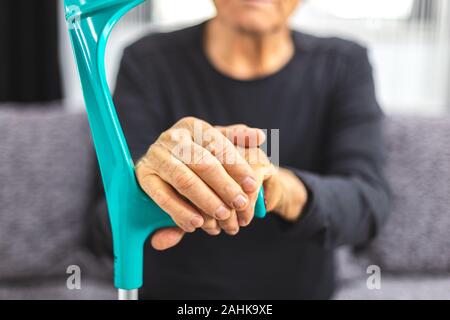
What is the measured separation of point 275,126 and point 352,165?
10cm

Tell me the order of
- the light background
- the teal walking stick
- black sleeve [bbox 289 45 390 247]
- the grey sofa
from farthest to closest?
the light background
the grey sofa
black sleeve [bbox 289 45 390 247]
the teal walking stick

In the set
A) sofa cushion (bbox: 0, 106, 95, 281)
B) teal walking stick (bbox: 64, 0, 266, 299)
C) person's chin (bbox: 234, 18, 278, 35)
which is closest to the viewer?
teal walking stick (bbox: 64, 0, 266, 299)

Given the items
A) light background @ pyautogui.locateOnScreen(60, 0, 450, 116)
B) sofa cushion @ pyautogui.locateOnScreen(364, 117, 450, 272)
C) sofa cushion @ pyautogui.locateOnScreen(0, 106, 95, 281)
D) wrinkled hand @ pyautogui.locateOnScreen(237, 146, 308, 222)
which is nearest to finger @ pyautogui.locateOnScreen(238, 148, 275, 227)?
wrinkled hand @ pyautogui.locateOnScreen(237, 146, 308, 222)

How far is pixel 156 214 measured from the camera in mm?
233

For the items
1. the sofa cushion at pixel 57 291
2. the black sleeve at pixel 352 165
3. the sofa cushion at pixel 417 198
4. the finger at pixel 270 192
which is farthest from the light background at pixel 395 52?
the finger at pixel 270 192

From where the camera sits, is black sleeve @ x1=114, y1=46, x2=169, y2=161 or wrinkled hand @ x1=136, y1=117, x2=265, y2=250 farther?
black sleeve @ x1=114, y1=46, x2=169, y2=161

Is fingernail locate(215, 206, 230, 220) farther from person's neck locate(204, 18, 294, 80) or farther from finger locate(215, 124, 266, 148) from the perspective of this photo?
person's neck locate(204, 18, 294, 80)

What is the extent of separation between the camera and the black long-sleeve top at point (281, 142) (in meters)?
0.44

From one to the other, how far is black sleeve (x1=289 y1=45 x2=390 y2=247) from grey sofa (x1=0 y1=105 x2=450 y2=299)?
2.3 inches

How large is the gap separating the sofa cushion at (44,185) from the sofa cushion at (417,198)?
16.6 inches

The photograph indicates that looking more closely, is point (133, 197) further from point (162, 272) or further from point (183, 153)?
point (162, 272)

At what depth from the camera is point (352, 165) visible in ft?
1.62

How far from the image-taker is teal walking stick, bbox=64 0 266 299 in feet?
0.64
